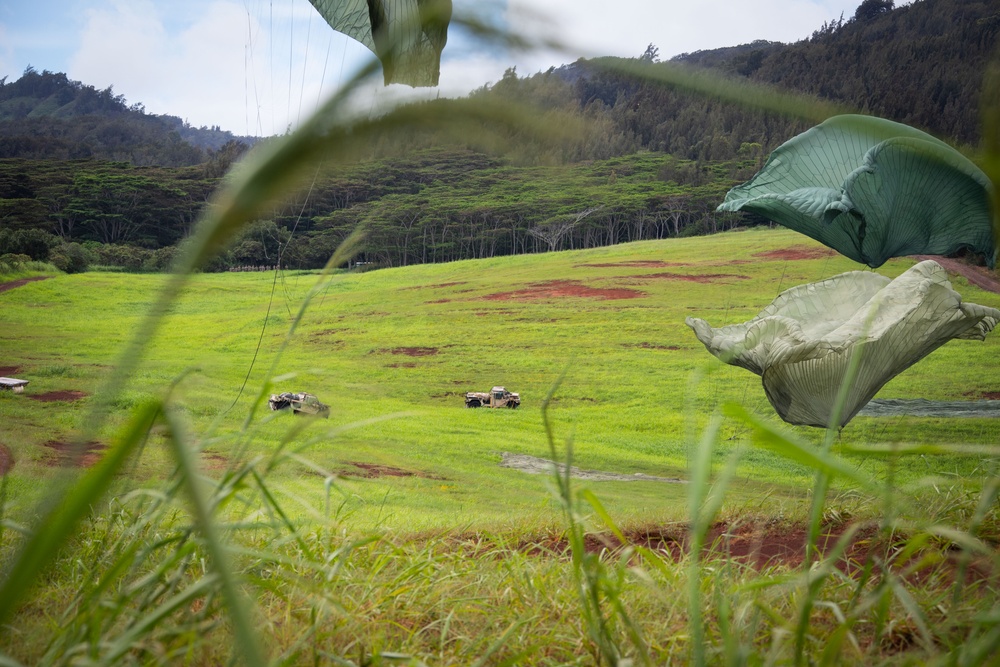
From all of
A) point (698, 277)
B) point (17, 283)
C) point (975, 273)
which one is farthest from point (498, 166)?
point (975, 273)

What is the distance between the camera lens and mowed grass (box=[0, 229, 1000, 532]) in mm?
1595

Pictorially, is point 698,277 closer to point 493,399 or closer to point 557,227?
point 557,227

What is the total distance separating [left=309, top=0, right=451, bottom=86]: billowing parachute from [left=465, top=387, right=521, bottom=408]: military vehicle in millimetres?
1743

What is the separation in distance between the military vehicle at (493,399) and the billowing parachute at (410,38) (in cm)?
174

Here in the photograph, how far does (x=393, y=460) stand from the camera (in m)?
1.73

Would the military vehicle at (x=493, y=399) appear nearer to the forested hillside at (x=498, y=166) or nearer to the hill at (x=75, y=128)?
the forested hillside at (x=498, y=166)

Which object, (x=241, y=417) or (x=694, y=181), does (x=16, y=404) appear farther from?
(x=694, y=181)

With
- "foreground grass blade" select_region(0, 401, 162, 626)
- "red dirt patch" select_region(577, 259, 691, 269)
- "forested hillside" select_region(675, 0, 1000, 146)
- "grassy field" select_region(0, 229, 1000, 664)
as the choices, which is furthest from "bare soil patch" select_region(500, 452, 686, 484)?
"foreground grass blade" select_region(0, 401, 162, 626)

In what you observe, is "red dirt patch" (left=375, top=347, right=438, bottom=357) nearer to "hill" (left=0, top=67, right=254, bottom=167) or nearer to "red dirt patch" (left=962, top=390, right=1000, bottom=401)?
"hill" (left=0, top=67, right=254, bottom=167)

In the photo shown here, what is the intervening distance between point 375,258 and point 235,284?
0.57 m

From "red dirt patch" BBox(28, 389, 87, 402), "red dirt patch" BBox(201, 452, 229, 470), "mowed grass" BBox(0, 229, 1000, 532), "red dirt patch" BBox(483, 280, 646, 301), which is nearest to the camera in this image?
"red dirt patch" BBox(201, 452, 229, 470)

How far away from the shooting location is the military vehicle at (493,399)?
2045 millimetres

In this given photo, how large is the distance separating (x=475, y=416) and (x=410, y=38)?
1776 mm

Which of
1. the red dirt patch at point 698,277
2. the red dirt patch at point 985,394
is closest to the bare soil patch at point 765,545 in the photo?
the red dirt patch at point 985,394
